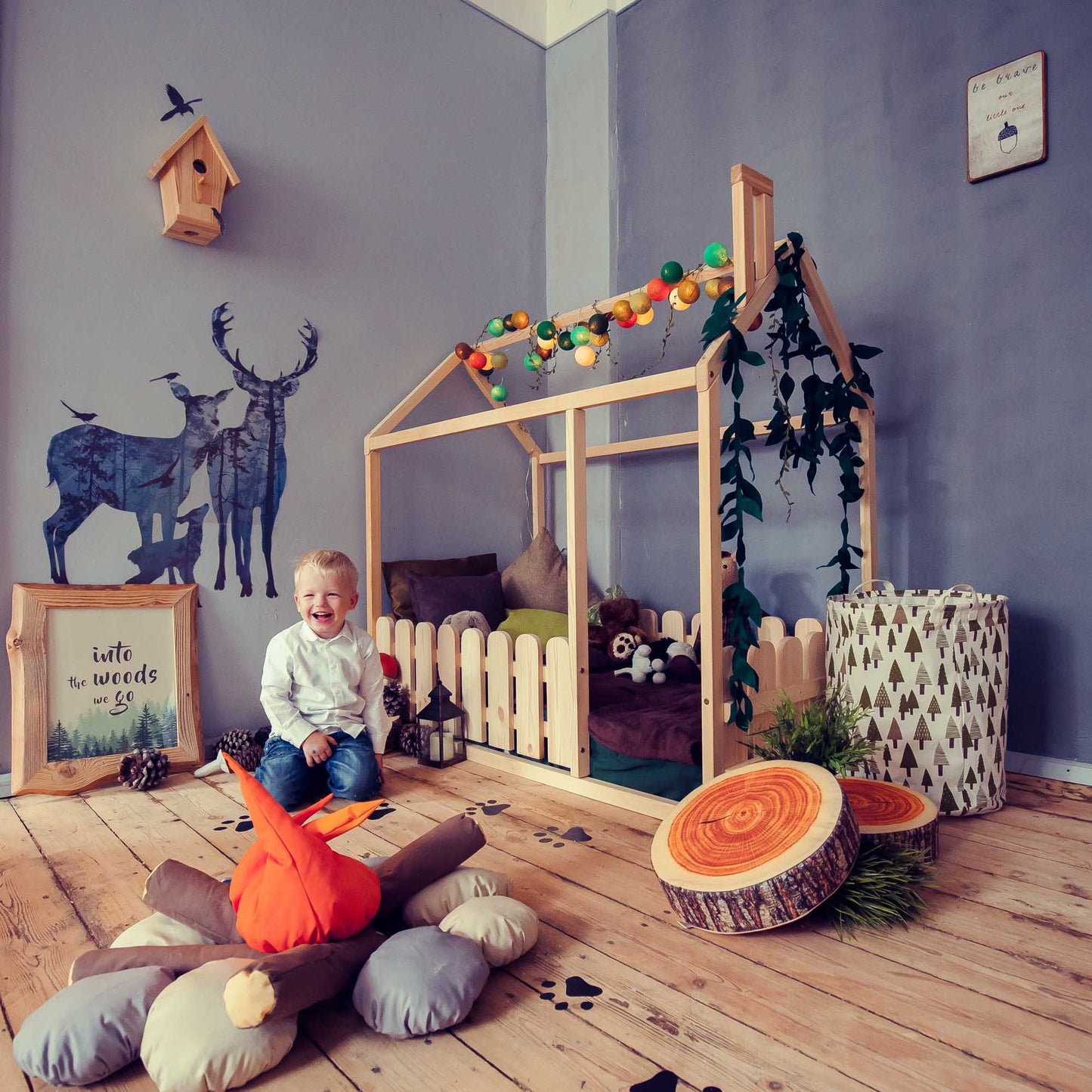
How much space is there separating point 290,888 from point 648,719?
1022 mm

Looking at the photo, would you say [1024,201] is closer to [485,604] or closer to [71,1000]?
[485,604]

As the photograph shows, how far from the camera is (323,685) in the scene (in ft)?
6.89

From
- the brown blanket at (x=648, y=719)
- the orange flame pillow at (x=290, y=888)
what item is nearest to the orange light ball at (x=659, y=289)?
the brown blanket at (x=648, y=719)

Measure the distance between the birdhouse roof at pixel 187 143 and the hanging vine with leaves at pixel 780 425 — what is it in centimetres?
144

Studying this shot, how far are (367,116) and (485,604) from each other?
1750mm

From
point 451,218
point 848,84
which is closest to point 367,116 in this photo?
point 451,218

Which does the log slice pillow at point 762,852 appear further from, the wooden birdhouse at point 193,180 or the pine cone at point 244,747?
the wooden birdhouse at point 193,180

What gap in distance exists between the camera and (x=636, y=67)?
317 cm

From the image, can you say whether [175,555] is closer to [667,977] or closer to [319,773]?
[319,773]

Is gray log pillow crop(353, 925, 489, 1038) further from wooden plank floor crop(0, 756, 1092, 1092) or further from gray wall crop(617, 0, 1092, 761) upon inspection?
gray wall crop(617, 0, 1092, 761)

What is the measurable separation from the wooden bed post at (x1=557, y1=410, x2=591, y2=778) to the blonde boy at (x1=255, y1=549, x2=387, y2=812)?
520 mm

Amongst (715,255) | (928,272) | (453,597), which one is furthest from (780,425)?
(453,597)

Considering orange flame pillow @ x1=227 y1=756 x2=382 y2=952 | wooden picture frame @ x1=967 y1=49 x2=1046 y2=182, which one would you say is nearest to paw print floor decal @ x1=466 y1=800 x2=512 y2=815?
orange flame pillow @ x1=227 y1=756 x2=382 y2=952

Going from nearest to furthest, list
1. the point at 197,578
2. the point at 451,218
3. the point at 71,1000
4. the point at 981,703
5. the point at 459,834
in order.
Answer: the point at 71,1000
the point at 459,834
the point at 981,703
the point at 197,578
the point at 451,218
